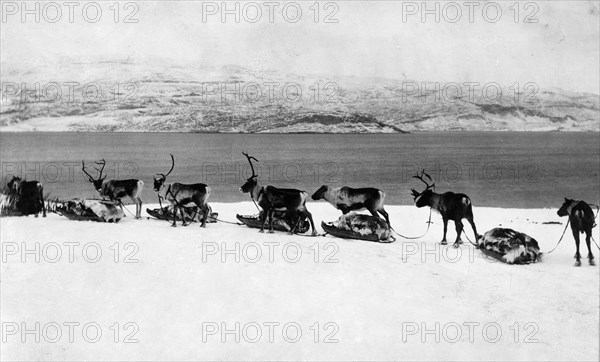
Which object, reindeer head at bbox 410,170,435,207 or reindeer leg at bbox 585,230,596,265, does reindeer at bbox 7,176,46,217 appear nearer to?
reindeer head at bbox 410,170,435,207

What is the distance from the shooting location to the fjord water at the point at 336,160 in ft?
15.2

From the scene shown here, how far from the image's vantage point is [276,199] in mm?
4305

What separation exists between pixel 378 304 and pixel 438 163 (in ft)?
4.44

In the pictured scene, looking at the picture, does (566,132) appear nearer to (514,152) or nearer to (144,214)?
(514,152)

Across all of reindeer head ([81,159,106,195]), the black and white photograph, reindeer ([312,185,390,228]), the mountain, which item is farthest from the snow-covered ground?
the mountain

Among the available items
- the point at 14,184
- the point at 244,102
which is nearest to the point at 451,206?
the point at 244,102

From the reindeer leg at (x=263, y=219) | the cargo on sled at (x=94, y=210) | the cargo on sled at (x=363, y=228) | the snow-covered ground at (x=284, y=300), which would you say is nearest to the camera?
the snow-covered ground at (x=284, y=300)

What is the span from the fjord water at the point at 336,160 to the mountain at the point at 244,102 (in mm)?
82

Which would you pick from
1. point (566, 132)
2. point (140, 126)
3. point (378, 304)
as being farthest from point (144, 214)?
point (566, 132)

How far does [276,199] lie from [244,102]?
863 mm

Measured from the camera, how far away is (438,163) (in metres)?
4.64

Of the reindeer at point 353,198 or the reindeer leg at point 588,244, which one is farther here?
the reindeer at point 353,198

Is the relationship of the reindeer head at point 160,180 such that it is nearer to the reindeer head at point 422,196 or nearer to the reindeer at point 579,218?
the reindeer head at point 422,196

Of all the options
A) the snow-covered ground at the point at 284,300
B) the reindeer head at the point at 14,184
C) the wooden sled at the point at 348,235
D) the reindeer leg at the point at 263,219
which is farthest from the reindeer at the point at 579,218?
the reindeer head at the point at 14,184
